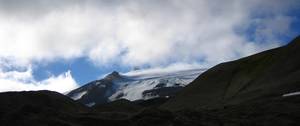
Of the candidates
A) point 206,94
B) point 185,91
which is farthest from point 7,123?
point 185,91

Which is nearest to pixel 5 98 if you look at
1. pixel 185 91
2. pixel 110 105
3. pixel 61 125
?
pixel 61 125

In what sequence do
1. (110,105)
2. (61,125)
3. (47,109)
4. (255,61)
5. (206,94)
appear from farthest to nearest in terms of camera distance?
(255,61) < (206,94) < (110,105) < (47,109) < (61,125)

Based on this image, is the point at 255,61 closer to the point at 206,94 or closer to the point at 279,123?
the point at 206,94

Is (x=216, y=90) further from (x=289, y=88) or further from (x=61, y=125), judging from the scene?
(x=61, y=125)

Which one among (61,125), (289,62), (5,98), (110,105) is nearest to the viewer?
(61,125)

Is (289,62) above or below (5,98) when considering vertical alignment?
above

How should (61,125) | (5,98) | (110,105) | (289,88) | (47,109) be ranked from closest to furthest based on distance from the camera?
(61,125)
(47,109)
(5,98)
(289,88)
(110,105)

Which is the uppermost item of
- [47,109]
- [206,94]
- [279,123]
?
[206,94]

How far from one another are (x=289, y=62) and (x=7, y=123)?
162 ft

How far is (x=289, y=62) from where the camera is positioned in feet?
211

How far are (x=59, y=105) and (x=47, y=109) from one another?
1194 cm

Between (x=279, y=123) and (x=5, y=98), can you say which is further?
(x=5, y=98)

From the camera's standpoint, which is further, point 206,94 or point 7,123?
point 206,94

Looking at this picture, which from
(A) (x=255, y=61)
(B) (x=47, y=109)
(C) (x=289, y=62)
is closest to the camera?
(B) (x=47, y=109)
